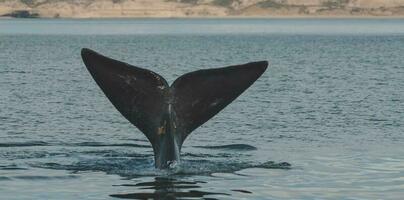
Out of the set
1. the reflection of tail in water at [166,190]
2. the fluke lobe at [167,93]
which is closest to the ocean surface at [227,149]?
the reflection of tail in water at [166,190]

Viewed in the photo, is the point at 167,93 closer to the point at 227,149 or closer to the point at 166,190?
the point at 166,190

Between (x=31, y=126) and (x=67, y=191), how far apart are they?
1146 cm

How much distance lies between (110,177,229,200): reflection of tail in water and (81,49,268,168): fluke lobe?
2.02 feet

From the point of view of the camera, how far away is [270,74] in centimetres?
5966

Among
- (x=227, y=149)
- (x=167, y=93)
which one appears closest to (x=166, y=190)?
(x=167, y=93)

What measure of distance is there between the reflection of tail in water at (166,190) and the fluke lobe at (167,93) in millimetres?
616

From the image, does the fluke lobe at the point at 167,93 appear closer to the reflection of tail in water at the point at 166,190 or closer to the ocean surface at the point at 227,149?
the reflection of tail in water at the point at 166,190

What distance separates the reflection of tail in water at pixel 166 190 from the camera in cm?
1786

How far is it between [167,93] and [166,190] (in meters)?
1.69

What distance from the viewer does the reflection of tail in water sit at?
17859mm

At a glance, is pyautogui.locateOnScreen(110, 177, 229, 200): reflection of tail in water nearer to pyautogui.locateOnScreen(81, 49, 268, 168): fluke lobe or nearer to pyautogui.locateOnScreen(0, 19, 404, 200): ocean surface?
pyautogui.locateOnScreen(0, 19, 404, 200): ocean surface

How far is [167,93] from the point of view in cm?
1798

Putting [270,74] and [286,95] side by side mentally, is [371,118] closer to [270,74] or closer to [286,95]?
[286,95]

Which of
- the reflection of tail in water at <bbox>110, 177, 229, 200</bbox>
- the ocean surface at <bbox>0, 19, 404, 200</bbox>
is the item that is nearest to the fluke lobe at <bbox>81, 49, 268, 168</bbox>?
the reflection of tail in water at <bbox>110, 177, 229, 200</bbox>
